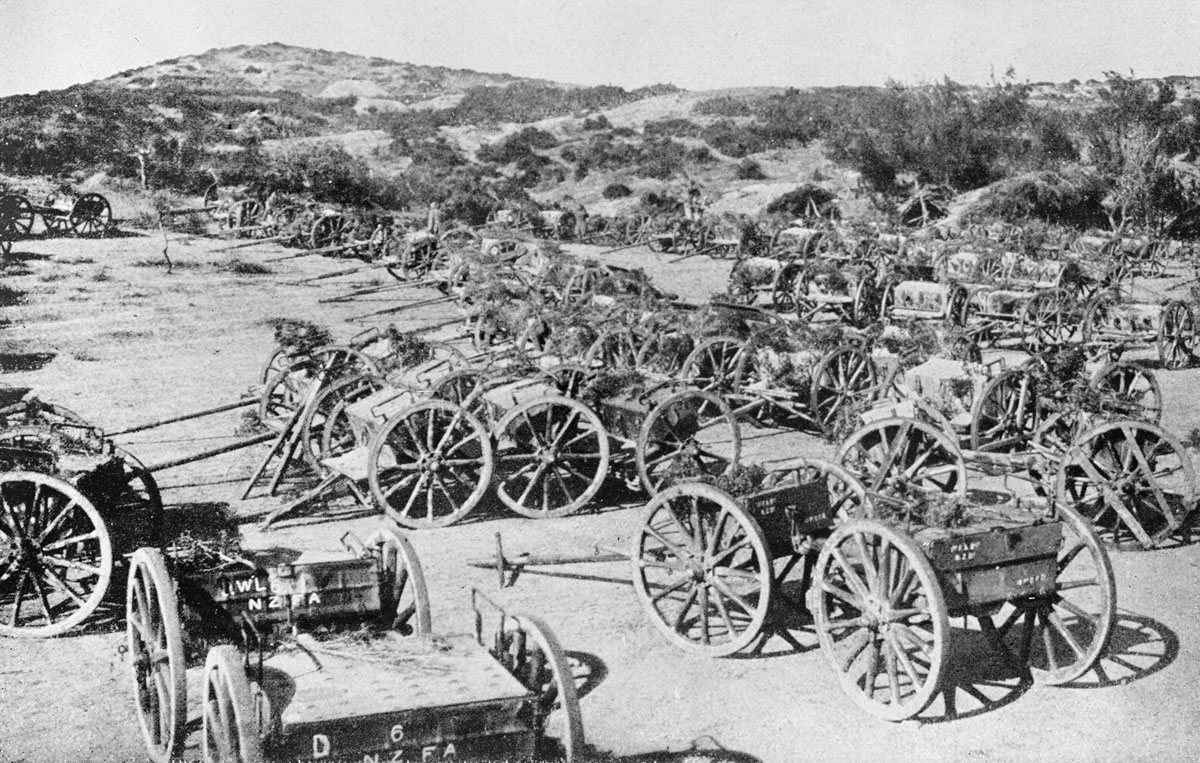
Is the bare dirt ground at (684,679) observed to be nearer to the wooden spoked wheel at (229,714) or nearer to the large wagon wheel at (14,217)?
the wooden spoked wheel at (229,714)

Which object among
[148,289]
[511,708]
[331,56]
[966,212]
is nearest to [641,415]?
[511,708]

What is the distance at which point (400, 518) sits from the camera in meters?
10.2

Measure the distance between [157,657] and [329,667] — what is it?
0.94 m

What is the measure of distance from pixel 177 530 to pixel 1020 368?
8699 mm

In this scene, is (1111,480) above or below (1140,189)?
below

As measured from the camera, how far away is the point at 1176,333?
16422 millimetres

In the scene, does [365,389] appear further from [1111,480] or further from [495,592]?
[1111,480]

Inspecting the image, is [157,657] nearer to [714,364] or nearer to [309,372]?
[309,372]

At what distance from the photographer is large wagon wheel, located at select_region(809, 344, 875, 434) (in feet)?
43.1

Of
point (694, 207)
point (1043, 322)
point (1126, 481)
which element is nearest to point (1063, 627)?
point (1126, 481)

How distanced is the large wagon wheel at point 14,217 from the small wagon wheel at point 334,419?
20.6m

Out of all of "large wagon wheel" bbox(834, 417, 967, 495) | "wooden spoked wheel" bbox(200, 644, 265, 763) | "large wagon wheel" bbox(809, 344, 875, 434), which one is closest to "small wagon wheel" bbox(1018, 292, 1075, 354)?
"large wagon wheel" bbox(809, 344, 875, 434)

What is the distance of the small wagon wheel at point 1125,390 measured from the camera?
34.1 feet

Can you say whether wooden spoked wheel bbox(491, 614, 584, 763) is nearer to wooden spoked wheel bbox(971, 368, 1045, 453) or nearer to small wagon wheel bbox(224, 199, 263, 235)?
wooden spoked wheel bbox(971, 368, 1045, 453)
